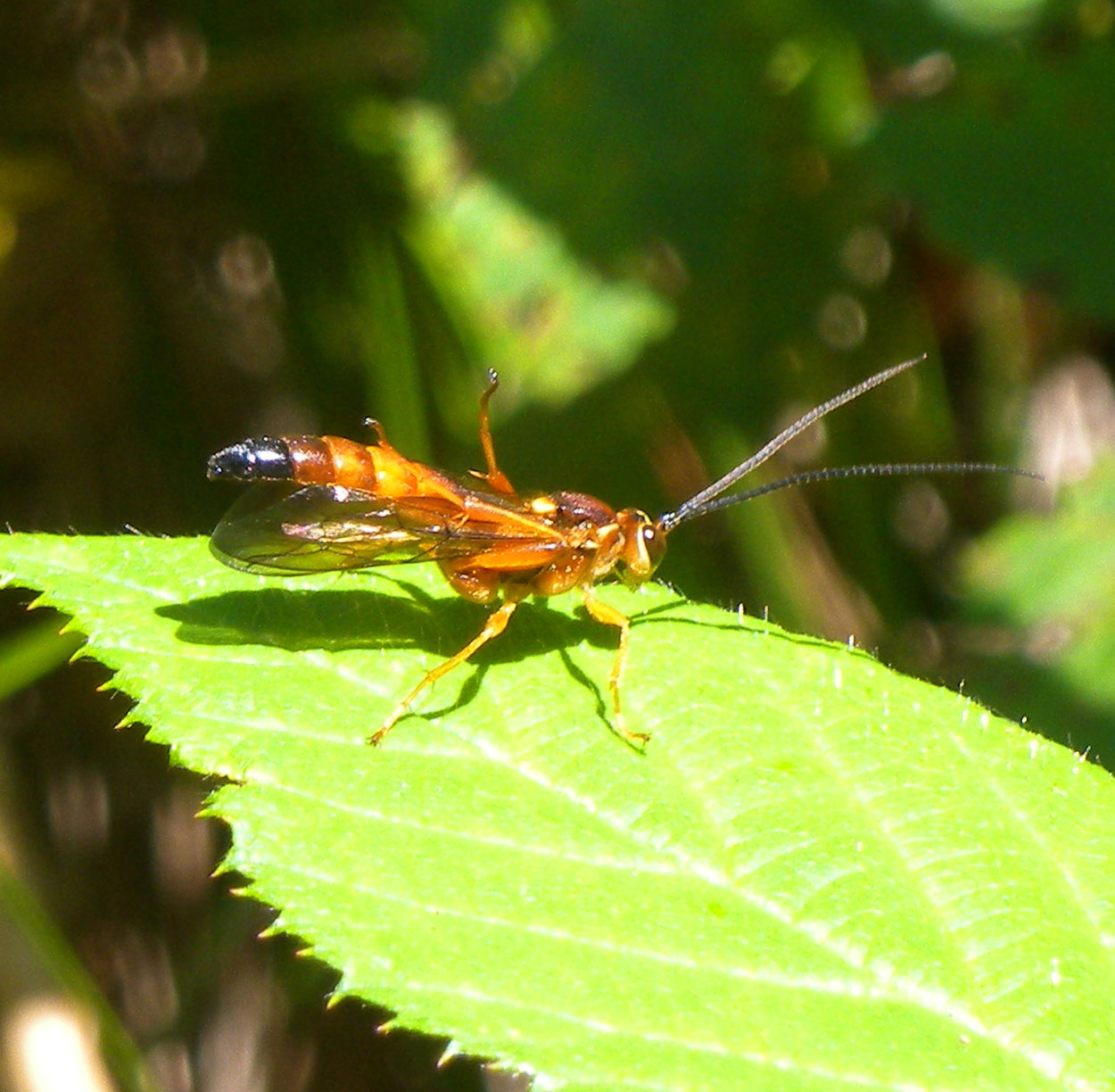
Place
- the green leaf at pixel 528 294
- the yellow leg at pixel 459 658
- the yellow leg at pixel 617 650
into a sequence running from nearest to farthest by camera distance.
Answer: the yellow leg at pixel 459 658 < the yellow leg at pixel 617 650 < the green leaf at pixel 528 294

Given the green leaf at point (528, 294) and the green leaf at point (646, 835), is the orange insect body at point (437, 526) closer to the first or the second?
the green leaf at point (646, 835)

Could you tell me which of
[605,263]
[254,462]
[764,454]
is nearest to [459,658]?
[254,462]

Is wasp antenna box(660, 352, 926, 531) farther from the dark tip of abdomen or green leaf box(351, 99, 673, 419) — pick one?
green leaf box(351, 99, 673, 419)

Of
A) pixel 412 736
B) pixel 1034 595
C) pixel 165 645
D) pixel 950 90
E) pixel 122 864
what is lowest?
pixel 122 864

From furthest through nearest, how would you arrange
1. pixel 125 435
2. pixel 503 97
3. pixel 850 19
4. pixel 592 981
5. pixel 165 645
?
pixel 125 435 < pixel 503 97 < pixel 850 19 < pixel 165 645 < pixel 592 981

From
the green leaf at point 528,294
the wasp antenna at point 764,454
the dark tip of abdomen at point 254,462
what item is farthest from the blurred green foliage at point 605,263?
the dark tip of abdomen at point 254,462

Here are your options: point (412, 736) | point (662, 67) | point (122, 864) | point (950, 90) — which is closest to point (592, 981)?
point (412, 736)

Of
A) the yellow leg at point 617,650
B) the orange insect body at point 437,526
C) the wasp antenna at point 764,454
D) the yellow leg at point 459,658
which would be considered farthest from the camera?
the wasp antenna at point 764,454

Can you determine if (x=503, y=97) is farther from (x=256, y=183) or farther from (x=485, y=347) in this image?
(x=256, y=183)
